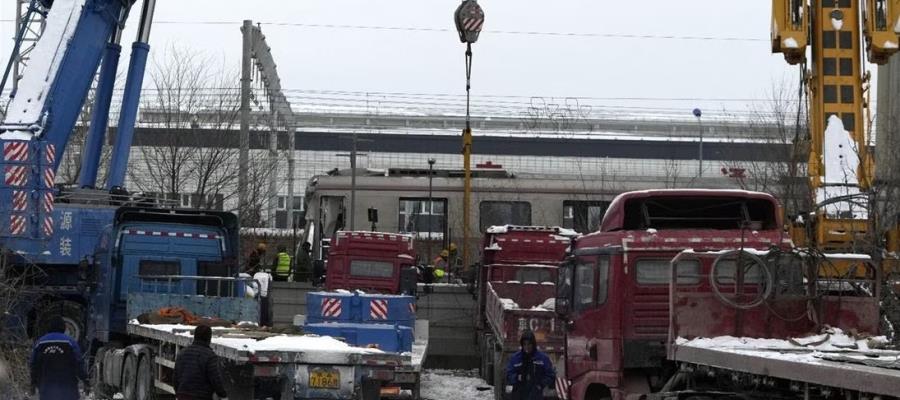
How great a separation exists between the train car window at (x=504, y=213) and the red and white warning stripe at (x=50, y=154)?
23928 mm

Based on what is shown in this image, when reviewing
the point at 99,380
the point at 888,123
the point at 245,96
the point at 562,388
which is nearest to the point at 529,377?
the point at 562,388

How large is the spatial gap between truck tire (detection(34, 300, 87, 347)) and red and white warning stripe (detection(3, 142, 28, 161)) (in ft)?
8.29

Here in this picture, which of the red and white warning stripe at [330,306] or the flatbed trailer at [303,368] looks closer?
the flatbed trailer at [303,368]

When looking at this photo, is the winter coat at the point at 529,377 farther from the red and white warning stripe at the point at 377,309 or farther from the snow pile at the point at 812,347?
the red and white warning stripe at the point at 377,309

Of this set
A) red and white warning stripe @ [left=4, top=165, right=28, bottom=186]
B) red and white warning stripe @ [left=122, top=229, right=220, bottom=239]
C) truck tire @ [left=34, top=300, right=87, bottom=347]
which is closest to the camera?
red and white warning stripe @ [left=122, top=229, right=220, bottom=239]

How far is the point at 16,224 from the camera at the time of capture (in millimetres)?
24922

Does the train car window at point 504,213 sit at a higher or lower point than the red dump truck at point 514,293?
higher

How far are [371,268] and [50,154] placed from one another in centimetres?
836

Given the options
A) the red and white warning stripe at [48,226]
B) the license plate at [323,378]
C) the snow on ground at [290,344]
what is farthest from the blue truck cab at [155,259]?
the license plate at [323,378]

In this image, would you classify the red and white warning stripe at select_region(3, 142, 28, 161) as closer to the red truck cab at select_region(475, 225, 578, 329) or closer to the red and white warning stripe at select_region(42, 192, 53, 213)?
the red and white warning stripe at select_region(42, 192, 53, 213)

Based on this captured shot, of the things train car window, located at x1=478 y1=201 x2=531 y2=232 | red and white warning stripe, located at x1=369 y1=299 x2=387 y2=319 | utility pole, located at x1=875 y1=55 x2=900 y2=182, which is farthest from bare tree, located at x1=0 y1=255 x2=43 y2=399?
train car window, located at x1=478 y1=201 x2=531 y2=232

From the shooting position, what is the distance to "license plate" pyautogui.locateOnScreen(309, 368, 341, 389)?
15.0 metres

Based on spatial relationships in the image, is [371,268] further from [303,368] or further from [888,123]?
[303,368]

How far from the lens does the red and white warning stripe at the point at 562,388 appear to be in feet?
55.3
